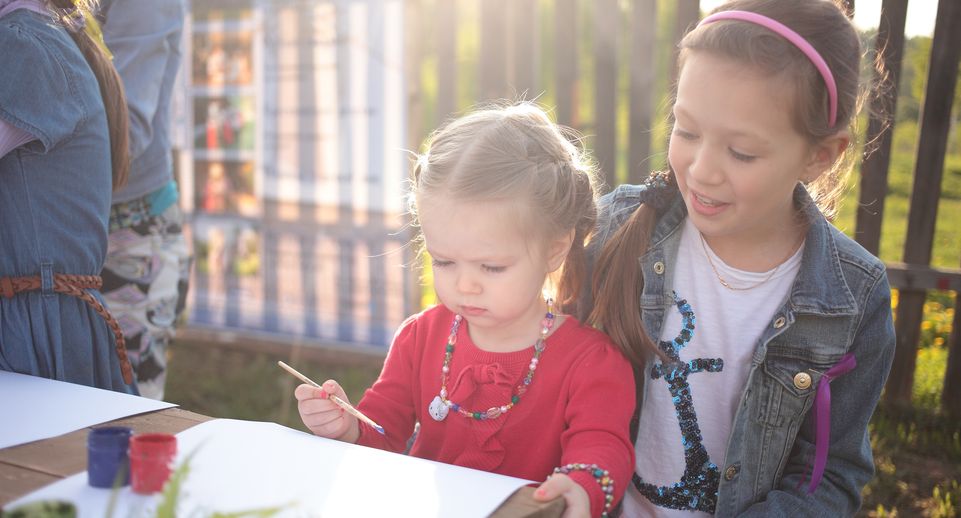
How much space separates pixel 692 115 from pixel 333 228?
3.28 m

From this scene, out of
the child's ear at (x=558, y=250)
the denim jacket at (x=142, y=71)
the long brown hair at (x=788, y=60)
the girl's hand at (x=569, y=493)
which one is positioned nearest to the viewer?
the girl's hand at (x=569, y=493)

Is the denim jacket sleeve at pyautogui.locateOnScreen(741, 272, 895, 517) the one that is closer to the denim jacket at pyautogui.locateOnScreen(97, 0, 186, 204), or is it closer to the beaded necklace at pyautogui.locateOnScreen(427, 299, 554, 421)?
the beaded necklace at pyautogui.locateOnScreen(427, 299, 554, 421)

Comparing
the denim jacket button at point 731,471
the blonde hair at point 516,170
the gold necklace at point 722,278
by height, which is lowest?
the denim jacket button at point 731,471

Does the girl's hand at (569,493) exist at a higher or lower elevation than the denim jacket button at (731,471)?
higher

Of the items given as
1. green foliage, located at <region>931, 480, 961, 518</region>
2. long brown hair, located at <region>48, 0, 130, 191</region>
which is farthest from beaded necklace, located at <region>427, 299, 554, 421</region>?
green foliage, located at <region>931, 480, 961, 518</region>

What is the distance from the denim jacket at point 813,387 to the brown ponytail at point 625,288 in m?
0.21

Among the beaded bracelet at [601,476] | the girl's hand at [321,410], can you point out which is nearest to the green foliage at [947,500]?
the beaded bracelet at [601,476]

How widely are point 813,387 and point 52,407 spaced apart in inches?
51.6

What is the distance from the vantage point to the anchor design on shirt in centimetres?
171

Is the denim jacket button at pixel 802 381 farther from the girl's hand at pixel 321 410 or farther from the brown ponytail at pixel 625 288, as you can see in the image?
the girl's hand at pixel 321 410

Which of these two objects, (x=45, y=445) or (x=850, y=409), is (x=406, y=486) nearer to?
(x=45, y=445)

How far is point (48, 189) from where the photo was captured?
1.71 meters

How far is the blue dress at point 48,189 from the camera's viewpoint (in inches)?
64.1

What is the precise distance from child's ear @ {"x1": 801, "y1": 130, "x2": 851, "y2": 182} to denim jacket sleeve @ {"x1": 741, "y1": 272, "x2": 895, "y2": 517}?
235 mm
